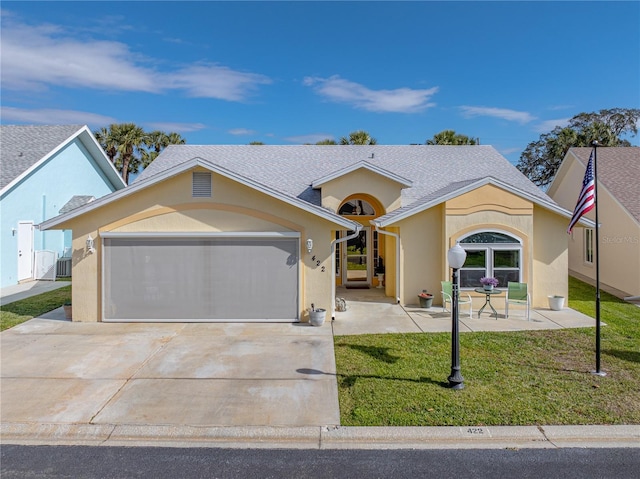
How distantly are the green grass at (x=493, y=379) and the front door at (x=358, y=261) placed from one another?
24.2 ft

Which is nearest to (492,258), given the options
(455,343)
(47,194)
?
(455,343)

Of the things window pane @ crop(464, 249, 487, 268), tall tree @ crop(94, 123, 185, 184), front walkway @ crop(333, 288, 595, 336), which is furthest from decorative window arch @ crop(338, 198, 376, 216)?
tall tree @ crop(94, 123, 185, 184)

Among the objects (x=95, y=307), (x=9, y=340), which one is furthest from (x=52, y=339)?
(x=95, y=307)

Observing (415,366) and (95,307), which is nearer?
(415,366)

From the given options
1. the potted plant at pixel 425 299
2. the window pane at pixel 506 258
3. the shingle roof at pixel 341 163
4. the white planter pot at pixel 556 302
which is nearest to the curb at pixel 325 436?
the potted plant at pixel 425 299

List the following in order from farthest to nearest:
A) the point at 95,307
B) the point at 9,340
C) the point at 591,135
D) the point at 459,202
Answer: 1. the point at 591,135
2. the point at 459,202
3. the point at 95,307
4. the point at 9,340

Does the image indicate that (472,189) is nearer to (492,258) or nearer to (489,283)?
(492,258)

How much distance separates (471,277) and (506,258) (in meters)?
1.24

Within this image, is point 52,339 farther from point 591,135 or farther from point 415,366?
point 591,135

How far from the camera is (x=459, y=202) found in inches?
522

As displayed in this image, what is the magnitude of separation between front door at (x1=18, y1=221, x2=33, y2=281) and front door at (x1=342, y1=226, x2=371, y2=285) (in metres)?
14.1

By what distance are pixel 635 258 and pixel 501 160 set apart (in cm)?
694

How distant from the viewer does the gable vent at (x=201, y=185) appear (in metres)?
11.6

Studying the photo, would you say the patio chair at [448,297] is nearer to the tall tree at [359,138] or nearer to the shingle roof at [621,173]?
the shingle roof at [621,173]
